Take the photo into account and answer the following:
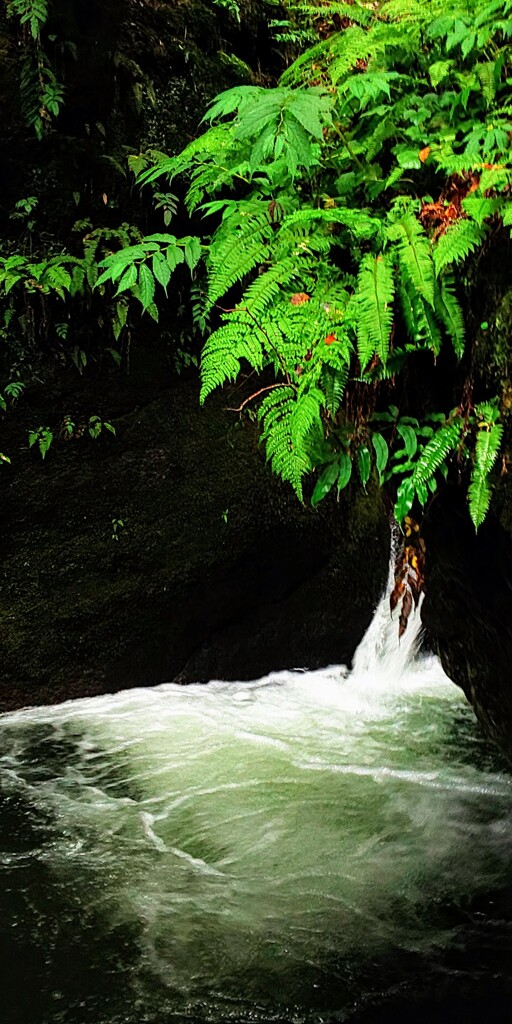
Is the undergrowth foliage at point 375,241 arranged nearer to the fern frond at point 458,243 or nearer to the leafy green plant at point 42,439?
the fern frond at point 458,243

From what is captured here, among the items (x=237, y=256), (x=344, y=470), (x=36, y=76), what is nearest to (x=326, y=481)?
(x=344, y=470)

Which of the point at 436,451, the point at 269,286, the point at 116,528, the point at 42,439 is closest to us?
the point at 436,451

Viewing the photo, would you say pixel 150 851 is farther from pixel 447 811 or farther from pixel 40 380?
pixel 40 380

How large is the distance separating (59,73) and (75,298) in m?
1.49

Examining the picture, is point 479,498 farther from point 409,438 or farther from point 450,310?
point 450,310

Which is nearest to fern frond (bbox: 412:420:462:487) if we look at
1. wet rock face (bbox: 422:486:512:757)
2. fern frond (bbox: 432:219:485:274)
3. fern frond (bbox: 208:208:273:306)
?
wet rock face (bbox: 422:486:512:757)

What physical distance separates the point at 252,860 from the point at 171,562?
8.30 feet

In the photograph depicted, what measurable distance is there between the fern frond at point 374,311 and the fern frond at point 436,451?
15.8 inches

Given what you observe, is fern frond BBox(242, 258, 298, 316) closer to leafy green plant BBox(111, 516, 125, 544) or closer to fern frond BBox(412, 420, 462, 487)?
fern frond BBox(412, 420, 462, 487)

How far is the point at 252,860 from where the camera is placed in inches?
150

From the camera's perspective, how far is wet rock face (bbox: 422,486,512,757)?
3145 millimetres

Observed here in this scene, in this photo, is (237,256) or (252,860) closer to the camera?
(237,256)

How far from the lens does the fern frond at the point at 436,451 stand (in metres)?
3.00

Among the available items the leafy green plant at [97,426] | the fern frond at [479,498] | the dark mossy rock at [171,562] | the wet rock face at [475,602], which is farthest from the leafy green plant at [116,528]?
the fern frond at [479,498]
